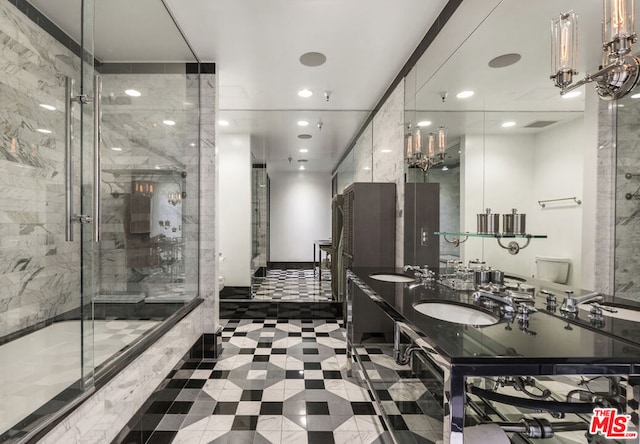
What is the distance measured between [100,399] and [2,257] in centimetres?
130

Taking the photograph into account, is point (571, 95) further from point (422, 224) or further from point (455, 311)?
point (422, 224)

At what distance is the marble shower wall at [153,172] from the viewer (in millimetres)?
2512

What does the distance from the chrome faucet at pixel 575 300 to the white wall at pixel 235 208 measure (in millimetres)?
3759

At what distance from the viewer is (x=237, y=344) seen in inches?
128

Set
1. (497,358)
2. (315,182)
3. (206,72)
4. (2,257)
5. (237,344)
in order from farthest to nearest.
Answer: (315,182) < (237,344) < (206,72) < (2,257) < (497,358)

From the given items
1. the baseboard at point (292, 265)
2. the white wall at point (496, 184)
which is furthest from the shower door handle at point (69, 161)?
the baseboard at point (292, 265)

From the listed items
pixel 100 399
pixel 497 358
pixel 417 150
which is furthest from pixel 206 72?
pixel 497 358

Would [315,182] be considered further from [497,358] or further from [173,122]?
[497,358]

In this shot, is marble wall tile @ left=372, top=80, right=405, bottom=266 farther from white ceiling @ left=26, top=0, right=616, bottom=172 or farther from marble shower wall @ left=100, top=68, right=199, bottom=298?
marble shower wall @ left=100, top=68, right=199, bottom=298

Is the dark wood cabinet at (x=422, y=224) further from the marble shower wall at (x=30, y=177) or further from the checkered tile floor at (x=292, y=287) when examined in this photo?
the marble shower wall at (x=30, y=177)

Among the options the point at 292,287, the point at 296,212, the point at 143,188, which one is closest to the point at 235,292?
the point at 292,287

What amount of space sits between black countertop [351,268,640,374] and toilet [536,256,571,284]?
4cm

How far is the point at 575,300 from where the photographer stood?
1.07m

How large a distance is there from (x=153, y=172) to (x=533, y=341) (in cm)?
285
